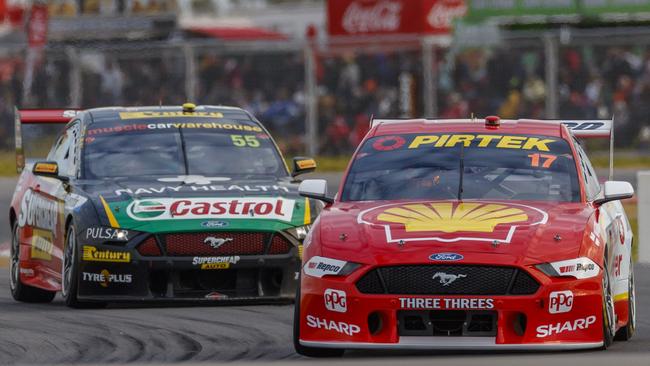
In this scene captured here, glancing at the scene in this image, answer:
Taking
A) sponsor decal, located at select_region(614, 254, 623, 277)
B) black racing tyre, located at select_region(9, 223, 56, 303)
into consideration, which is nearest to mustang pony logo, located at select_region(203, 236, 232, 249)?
black racing tyre, located at select_region(9, 223, 56, 303)

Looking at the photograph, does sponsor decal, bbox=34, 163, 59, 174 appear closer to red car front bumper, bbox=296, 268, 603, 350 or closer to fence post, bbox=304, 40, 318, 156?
red car front bumper, bbox=296, 268, 603, 350

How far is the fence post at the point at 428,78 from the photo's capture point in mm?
29094

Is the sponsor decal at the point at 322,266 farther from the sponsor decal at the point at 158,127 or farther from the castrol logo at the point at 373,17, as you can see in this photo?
the castrol logo at the point at 373,17

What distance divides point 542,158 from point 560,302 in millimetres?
1601

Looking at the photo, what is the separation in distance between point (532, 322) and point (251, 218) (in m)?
3.93

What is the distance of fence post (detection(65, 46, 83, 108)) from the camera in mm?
30156

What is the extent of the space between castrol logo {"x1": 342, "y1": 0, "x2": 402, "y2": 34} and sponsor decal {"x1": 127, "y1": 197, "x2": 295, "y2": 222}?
24068 millimetres

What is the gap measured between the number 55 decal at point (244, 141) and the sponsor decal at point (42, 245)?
1.58m

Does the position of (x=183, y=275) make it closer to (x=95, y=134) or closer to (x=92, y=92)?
(x=95, y=134)

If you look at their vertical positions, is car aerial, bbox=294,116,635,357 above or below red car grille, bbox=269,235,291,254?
above

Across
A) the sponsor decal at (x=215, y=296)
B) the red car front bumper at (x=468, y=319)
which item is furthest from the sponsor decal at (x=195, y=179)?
the red car front bumper at (x=468, y=319)

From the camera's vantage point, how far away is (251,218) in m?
12.4

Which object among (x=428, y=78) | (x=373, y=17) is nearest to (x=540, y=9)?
(x=373, y=17)

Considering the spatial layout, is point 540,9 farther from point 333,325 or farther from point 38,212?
point 333,325
